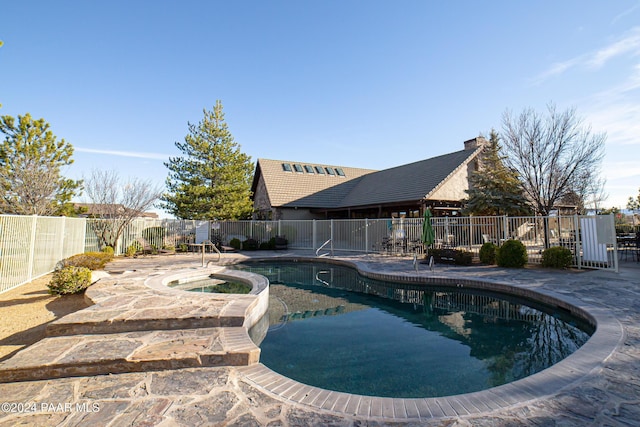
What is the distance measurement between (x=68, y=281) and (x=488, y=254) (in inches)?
501

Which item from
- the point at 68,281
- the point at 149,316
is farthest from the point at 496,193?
the point at 68,281

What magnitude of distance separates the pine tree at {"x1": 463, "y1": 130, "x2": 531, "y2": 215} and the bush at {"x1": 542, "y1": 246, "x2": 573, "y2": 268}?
17.4 feet

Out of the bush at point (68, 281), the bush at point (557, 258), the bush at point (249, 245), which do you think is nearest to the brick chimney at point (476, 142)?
the bush at point (557, 258)

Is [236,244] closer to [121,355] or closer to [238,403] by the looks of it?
[121,355]

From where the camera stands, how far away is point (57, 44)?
891 cm

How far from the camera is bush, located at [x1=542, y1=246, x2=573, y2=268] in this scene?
9.15 m

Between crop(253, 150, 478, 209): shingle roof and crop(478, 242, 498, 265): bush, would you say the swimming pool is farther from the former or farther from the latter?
crop(253, 150, 478, 209): shingle roof

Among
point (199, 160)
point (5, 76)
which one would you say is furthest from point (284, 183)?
point (5, 76)

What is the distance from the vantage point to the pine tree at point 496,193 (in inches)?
565

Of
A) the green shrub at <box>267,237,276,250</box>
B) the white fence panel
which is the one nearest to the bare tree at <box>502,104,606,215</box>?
the green shrub at <box>267,237,276,250</box>

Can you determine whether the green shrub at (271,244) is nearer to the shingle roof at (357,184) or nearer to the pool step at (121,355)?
the shingle roof at (357,184)

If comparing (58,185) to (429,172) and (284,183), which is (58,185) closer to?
(284,183)

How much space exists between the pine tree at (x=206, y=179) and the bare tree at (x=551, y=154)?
17.2 metres

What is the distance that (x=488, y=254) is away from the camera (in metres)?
10.5
